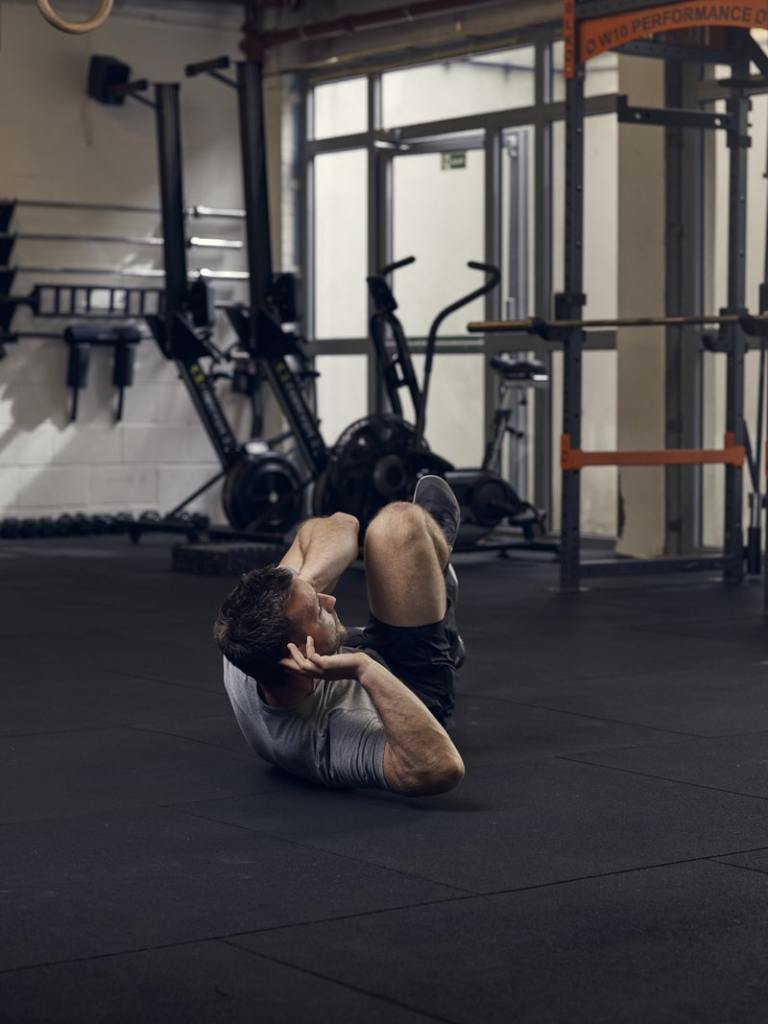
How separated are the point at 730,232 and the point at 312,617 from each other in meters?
4.81

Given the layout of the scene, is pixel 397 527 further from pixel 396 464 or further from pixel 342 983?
pixel 396 464

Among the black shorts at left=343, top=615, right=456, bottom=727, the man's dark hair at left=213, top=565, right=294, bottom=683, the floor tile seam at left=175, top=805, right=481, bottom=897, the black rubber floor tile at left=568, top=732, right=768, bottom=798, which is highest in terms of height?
the man's dark hair at left=213, top=565, right=294, bottom=683

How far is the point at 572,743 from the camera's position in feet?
13.0

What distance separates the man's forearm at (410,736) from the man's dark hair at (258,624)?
0.17m

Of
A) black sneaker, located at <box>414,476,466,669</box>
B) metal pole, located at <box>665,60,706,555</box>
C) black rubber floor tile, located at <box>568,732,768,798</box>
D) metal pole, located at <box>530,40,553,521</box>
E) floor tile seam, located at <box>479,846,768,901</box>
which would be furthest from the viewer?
metal pole, located at <box>530,40,553,521</box>

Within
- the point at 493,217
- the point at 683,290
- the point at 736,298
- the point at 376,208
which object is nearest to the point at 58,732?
the point at 736,298

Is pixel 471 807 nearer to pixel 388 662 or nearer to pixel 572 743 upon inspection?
pixel 388 662

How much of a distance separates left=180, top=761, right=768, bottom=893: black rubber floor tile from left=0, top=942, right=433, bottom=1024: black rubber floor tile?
0.52 metres

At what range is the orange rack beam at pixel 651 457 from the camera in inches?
281

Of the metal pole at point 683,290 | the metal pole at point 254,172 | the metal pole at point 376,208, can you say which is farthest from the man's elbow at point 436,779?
the metal pole at point 376,208

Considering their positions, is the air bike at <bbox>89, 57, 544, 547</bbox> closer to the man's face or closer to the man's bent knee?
the man's bent knee

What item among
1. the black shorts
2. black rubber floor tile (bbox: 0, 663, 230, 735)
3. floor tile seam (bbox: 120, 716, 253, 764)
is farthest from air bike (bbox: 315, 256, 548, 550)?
the black shorts

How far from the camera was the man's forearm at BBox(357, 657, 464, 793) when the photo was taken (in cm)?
315

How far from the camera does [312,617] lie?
123 inches
